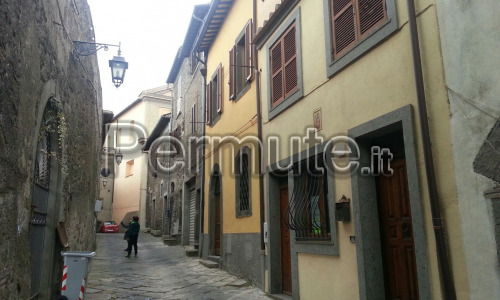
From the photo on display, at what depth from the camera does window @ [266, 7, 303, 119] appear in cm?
652

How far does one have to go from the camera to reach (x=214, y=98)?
40.0 feet

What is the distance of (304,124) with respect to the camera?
6262 mm

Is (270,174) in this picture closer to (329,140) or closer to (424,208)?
(329,140)

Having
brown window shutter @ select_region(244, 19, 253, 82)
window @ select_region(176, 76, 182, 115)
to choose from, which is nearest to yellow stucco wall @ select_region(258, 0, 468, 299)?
brown window shutter @ select_region(244, 19, 253, 82)

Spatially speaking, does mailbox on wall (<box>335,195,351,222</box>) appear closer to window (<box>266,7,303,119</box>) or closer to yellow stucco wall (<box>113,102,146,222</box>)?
window (<box>266,7,303,119</box>)

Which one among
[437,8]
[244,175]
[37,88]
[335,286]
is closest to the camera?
[437,8]

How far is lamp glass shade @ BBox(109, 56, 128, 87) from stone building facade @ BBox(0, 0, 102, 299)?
55 centimetres

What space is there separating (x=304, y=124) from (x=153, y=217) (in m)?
Result: 20.7

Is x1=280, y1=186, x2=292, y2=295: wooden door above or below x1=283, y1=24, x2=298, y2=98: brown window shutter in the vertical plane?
below

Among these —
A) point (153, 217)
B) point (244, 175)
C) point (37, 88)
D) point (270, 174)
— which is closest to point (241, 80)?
point (244, 175)

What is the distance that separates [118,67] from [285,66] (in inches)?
149

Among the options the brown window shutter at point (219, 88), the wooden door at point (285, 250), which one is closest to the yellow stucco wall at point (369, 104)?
the wooden door at point (285, 250)

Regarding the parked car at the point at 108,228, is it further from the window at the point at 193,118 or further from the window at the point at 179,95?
the window at the point at 193,118

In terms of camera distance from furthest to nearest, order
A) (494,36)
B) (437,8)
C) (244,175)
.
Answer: (244,175) → (437,8) → (494,36)
